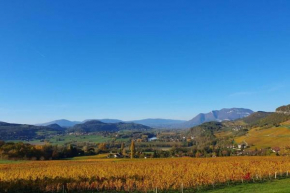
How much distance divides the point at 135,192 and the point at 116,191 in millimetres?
2657

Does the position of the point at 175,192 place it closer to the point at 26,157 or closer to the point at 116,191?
the point at 116,191

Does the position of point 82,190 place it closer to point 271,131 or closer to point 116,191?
point 116,191

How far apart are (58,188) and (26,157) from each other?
264 feet

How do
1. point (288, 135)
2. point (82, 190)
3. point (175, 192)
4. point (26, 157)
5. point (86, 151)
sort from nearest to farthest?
point (175, 192) < point (82, 190) < point (26, 157) < point (86, 151) < point (288, 135)

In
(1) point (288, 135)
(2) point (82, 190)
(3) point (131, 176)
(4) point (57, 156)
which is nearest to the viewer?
(2) point (82, 190)

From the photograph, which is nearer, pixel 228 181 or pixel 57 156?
pixel 228 181

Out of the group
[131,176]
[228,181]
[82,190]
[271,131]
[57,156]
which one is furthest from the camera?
[271,131]

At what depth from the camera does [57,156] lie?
363ft

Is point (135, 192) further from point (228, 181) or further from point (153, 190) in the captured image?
point (228, 181)

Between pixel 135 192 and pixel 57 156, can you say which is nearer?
pixel 135 192

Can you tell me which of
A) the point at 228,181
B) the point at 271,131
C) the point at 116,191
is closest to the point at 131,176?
the point at 116,191

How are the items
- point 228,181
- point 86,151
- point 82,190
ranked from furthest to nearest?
point 86,151 < point 228,181 < point 82,190

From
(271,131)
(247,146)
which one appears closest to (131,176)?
(247,146)

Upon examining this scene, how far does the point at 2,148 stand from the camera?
10288 cm
